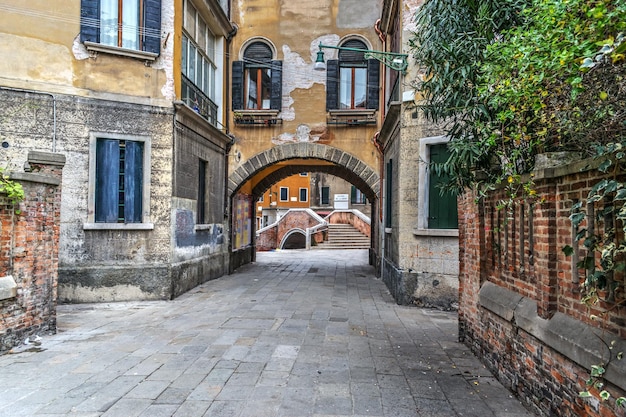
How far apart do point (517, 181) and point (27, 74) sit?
8.83 m

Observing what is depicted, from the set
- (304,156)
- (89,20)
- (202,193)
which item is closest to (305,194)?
(304,156)

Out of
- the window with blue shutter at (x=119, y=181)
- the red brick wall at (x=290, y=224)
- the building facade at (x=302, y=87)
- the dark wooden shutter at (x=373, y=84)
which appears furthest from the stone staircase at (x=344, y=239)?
the window with blue shutter at (x=119, y=181)

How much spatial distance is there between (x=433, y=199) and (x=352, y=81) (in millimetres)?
5820

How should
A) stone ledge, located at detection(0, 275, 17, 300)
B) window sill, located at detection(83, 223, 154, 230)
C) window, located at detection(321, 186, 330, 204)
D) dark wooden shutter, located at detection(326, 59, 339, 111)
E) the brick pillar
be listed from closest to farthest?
the brick pillar
stone ledge, located at detection(0, 275, 17, 300)
window sill, located at detection(83, 223, 154, 230)
dark wooden shutter, located at detection(326, 59, 339, 111)
window, located at detection(321, 186, 330, 204)

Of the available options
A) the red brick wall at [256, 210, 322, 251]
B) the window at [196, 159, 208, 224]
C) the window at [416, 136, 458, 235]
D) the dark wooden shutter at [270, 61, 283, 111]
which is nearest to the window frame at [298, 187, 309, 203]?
the red brick wall at [256, 210, 322, 251]

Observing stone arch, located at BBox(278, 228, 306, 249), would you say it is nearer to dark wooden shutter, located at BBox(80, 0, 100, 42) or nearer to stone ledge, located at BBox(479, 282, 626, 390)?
dark wooden shutter, located at BBox(80, 0, 100, 42)

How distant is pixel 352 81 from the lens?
12.7 metres

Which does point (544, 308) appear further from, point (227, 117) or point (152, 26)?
point (227, 117)

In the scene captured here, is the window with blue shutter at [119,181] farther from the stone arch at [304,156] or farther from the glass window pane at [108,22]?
the stone arch at [304,156]

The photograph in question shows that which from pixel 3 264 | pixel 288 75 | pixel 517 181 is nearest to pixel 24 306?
pixel 3 264

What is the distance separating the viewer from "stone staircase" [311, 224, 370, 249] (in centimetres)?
2622

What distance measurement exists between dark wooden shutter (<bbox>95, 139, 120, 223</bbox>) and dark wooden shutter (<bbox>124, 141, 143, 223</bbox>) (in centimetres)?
19

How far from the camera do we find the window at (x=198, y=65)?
33.0 ft

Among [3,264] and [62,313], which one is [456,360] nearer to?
[3,264]
